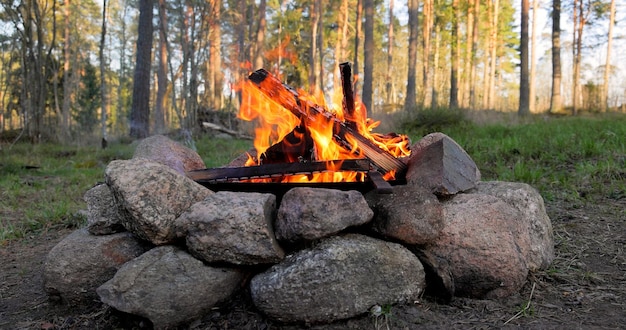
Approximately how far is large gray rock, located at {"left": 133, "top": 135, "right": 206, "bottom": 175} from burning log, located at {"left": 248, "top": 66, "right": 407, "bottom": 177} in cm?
83

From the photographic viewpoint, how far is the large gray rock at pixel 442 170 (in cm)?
239

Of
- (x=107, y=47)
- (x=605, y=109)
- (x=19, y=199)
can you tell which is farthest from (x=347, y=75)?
(x=107, y=47)

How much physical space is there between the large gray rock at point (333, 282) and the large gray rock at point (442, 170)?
20.7 inches

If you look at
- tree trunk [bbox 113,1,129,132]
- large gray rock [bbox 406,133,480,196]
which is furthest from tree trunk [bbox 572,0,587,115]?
tree trunk [bbox 113,1,129,132]

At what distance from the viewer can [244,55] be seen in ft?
58.4

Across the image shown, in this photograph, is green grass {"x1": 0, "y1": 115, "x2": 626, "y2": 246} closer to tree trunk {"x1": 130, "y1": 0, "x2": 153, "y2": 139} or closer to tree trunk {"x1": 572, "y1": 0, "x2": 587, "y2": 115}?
tree trunk {"x1": 130, "y1": 0, "x2": 153, "y2": 139}

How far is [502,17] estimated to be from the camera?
2844cm

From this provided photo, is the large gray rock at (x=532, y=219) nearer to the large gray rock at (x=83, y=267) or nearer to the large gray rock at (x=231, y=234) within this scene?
the large gray rock at (x=231, y=234)

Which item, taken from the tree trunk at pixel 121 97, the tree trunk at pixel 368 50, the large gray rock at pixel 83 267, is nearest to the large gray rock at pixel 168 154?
the large gray rock at pixel 83 267

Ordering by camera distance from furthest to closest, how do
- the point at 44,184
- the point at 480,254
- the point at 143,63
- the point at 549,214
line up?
the point at 143,63, the point at 44,184, the point at 549,214, the point at 480,254

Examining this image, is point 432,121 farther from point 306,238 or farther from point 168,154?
point 306,238

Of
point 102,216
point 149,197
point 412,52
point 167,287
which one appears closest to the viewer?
point 167,287

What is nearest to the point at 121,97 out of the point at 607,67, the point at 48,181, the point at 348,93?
the point at 48,181

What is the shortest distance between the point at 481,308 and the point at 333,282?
0.82 metres
